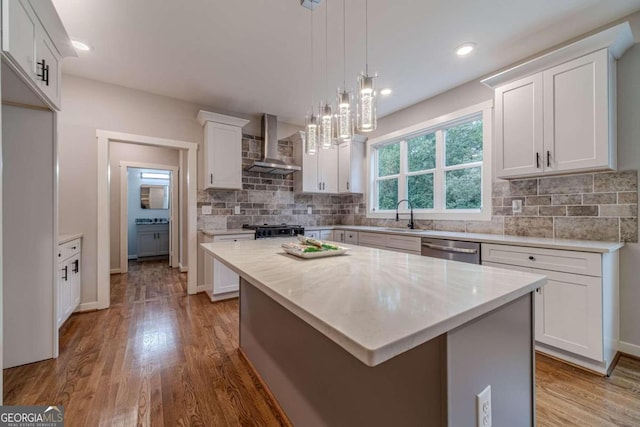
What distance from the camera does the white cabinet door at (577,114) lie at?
196cm

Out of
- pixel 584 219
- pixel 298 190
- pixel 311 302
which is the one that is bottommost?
pixel 311 302

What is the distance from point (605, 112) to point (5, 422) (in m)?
4.12

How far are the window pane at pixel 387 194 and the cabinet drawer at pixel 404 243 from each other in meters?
1.02

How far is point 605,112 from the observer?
6.39 feet

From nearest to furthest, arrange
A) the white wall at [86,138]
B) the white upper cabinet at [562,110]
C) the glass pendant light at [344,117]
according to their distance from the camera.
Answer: the glass pendant light at [344,117] → the white upper cabinet at [562,110] → the white wall at [86,138]

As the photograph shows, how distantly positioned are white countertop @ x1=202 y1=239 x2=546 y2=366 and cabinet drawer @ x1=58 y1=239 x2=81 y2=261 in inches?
75.8

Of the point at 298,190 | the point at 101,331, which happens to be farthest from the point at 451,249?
the point at 101,331

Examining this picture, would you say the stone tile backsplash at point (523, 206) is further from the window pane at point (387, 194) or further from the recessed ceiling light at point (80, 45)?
the recessed ceiling light at point (80, 45)

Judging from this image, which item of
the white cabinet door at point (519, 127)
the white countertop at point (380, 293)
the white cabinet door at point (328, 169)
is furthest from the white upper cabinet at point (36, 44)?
the white cabinet door at point (519, 127)

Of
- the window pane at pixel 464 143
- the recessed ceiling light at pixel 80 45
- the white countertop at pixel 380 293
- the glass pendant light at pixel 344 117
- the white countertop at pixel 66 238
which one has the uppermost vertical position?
the recessed ceiling light at pixel 80 45

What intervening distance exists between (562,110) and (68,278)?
15.3 feet

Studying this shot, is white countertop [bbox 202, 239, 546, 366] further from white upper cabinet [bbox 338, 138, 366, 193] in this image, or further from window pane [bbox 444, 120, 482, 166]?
white upper cabinet [bbox 338, 138, 366, 193]

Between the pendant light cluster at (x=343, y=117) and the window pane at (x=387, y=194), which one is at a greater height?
the pendant light cluster at (x=343, y=117)

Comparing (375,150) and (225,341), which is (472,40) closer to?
(375,150)
